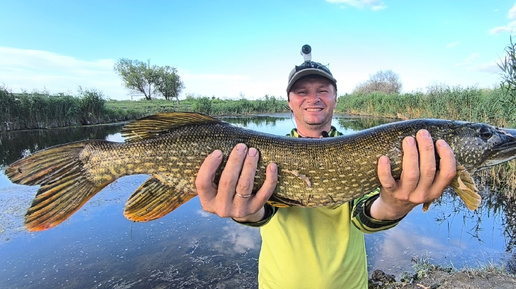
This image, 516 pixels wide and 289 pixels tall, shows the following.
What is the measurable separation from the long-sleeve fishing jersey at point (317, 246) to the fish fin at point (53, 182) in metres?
0.91

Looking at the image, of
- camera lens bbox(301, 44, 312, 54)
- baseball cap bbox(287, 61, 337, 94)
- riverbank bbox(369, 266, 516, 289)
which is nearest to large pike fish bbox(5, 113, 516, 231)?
baseball cap bbox(287, 61, 337, 94)

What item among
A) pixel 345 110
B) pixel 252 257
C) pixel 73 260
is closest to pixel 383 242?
pixel 252 257

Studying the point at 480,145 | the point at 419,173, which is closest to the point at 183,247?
the point at 419,173

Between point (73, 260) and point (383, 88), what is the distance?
5383cm

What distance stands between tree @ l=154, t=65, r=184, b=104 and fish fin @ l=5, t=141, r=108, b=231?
51.2 meters

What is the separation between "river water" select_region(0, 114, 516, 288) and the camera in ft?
12.0

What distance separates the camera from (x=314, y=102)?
245cm

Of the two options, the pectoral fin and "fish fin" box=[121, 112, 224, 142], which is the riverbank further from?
"fish fin" box=[121, 112, 224, 142]

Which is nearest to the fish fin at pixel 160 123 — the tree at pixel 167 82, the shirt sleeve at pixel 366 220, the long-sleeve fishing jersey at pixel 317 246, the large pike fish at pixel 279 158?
the large pike fish at pixel 279 158

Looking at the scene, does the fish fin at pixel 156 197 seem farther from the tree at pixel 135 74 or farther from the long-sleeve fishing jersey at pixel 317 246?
the tree at pixel 135 74

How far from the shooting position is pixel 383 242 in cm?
443

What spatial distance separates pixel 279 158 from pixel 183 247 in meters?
3.42

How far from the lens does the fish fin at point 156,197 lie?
153cm

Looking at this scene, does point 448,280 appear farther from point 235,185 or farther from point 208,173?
point 208,173
